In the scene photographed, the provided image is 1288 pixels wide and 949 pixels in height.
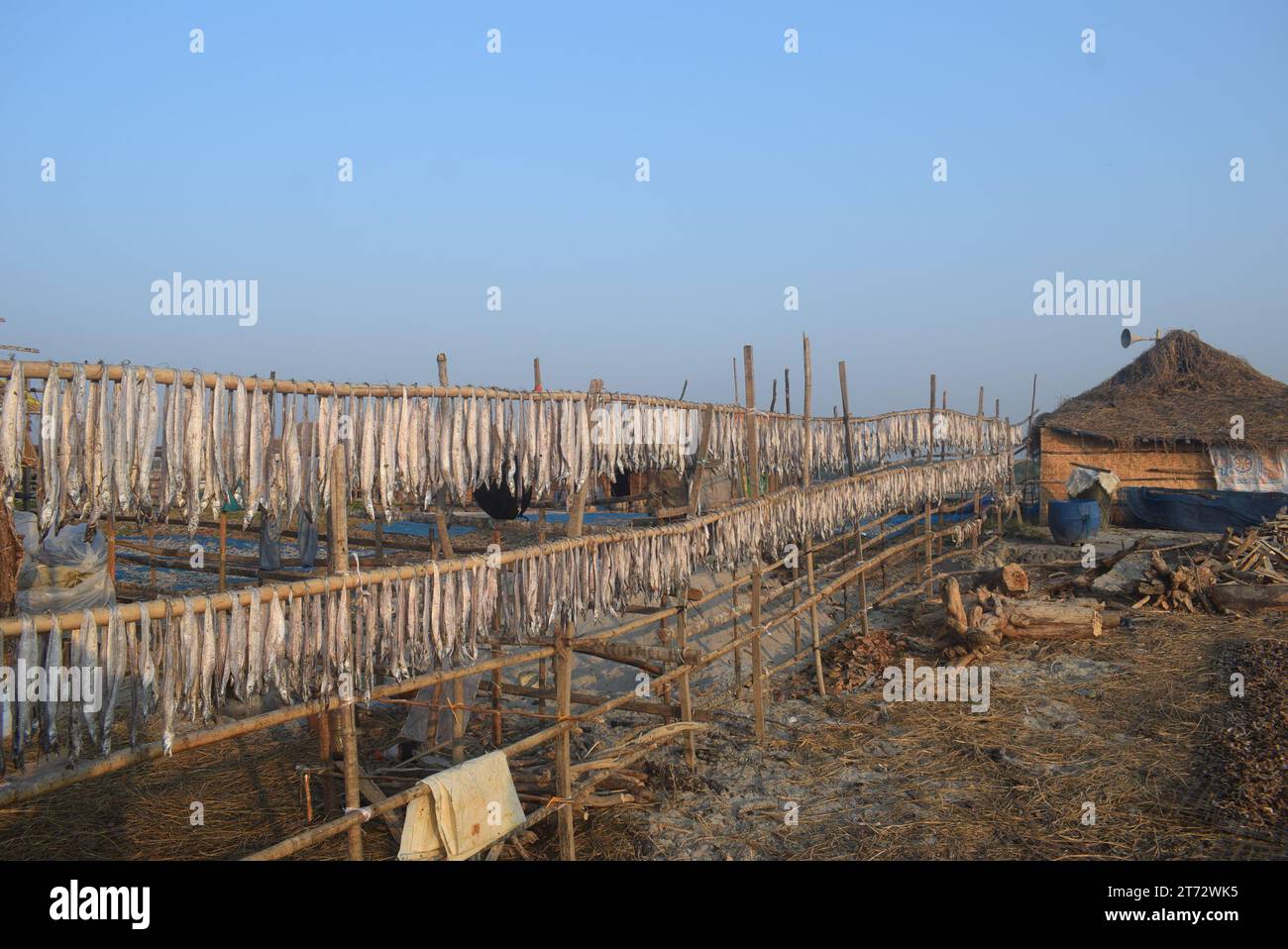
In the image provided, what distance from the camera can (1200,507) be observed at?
737 inches

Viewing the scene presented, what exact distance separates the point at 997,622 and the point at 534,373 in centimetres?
694

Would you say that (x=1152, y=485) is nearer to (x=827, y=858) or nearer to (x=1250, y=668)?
(x=1250, y=668)

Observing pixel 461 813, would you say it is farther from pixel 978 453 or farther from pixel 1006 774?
pixel 978 453

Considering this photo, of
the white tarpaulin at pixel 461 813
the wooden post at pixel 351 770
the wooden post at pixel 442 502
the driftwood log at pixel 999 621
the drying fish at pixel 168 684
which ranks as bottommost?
the driftwood log at pixel 999 621

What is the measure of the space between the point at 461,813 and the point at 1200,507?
20034mm

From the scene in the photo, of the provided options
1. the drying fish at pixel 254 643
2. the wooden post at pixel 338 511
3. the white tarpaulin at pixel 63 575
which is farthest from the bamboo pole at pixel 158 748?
the white tarpaulin at pixel 63 575

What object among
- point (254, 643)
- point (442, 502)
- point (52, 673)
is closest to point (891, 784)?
point (442, 502)

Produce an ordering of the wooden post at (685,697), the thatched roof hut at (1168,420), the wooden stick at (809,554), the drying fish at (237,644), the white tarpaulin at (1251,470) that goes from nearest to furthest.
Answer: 1. the drying fish at (237,644)
2. the wooden post at (685,697)
3. the wooden stick at (809,554)
4. the white tarpaulin at (1251,470)
5. the thatched roof hut at (1168,420)

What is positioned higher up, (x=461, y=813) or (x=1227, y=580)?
(x=461, y=813)

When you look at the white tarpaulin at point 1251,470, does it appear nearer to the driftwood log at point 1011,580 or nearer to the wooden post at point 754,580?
the driftwood log at point 1011,580

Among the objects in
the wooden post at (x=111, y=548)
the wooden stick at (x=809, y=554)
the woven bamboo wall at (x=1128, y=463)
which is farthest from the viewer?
the woven bamboo wall at (x=1128, y=463)

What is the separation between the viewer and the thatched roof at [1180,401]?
20562 millimetres

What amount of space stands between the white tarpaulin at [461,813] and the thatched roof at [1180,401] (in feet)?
69.4
